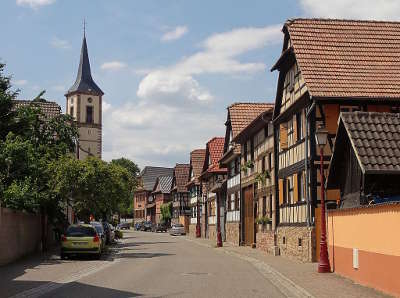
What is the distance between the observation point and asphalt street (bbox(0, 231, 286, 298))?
50.2ft

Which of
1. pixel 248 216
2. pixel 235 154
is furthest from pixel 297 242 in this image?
pixel 235 154

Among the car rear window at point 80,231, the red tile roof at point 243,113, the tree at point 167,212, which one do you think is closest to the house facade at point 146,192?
the tree at point 167,212

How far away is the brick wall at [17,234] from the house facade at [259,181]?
11.5m

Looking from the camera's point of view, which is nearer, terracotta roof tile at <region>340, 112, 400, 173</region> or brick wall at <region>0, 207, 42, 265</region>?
terracotta roof tile at <region>340, 112, 400, 173</region>

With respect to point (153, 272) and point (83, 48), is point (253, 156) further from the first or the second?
point (83, 48)

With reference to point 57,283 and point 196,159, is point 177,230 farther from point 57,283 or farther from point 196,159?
point 57,283

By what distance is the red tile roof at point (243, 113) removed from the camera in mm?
44906

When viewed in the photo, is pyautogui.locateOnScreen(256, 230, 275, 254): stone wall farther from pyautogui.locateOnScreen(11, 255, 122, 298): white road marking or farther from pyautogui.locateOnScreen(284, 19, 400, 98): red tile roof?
pyautogui.locateOnScreen(11, 255, 122, 298): white road marking

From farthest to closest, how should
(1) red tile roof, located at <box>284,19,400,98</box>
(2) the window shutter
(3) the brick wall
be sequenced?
(2) the window shutter, (1) red tile roof, located at <box>284,19,400,98</box>, (3) the brick wall

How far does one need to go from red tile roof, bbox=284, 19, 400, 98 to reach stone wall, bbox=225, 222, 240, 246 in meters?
18.3

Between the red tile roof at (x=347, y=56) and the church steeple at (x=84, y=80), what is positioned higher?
the church steeple at (x=84, y=80)

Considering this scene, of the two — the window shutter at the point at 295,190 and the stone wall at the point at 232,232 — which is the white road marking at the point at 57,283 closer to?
the window shutter at the point at 295,190

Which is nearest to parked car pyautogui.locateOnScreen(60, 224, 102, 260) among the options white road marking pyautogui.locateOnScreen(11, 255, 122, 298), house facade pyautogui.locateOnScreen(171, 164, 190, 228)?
white road marking pyautogui.locateOnScreen(11, 255, 122, 298)

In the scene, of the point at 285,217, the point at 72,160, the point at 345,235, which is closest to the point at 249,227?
the point at 285,217
